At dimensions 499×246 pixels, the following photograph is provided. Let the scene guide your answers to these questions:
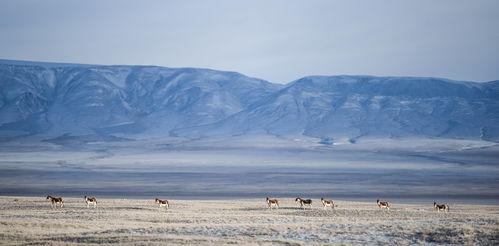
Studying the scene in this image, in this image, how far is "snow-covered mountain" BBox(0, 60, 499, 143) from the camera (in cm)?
13938

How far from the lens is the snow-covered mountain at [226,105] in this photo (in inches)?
5487

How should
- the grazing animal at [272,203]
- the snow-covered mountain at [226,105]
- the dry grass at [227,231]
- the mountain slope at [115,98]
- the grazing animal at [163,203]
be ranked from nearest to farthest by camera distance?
1. the dry grass at [227,231]
2. the grazing animal at [163,203]
3. the grazing animal at [272,203]
4. the snow-covered mountain at [226,105]
5. the mountain slope at [115,98]

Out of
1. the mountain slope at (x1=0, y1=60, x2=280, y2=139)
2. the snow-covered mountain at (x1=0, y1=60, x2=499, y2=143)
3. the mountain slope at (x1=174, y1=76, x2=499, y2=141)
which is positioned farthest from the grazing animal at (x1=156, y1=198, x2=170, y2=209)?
the mountain slope at (x1=0, y1=60, x2=280, y2=139)

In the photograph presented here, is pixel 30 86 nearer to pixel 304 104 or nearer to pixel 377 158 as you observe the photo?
pixel 304 104

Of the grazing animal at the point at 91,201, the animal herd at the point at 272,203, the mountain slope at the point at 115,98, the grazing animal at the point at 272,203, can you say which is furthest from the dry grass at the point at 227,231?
the mountain slope at the point at 115,98

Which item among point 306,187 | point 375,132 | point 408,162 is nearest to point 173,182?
point 306,187

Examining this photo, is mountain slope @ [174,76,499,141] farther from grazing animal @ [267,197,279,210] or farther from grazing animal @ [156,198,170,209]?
grazing animal @ [156,198,170,209]

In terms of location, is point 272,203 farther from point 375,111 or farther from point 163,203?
point 375,111

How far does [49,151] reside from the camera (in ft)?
337

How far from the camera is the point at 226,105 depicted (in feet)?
543

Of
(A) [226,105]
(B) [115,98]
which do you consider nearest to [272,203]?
(A) [226,105]

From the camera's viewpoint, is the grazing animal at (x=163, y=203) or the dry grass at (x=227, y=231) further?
the grazing animal at (x=163, y=203)

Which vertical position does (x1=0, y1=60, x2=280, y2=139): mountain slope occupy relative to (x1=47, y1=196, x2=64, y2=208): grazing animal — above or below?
above

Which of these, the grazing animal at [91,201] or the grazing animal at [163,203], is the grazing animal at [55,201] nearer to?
the grazing animal at [91,201]
